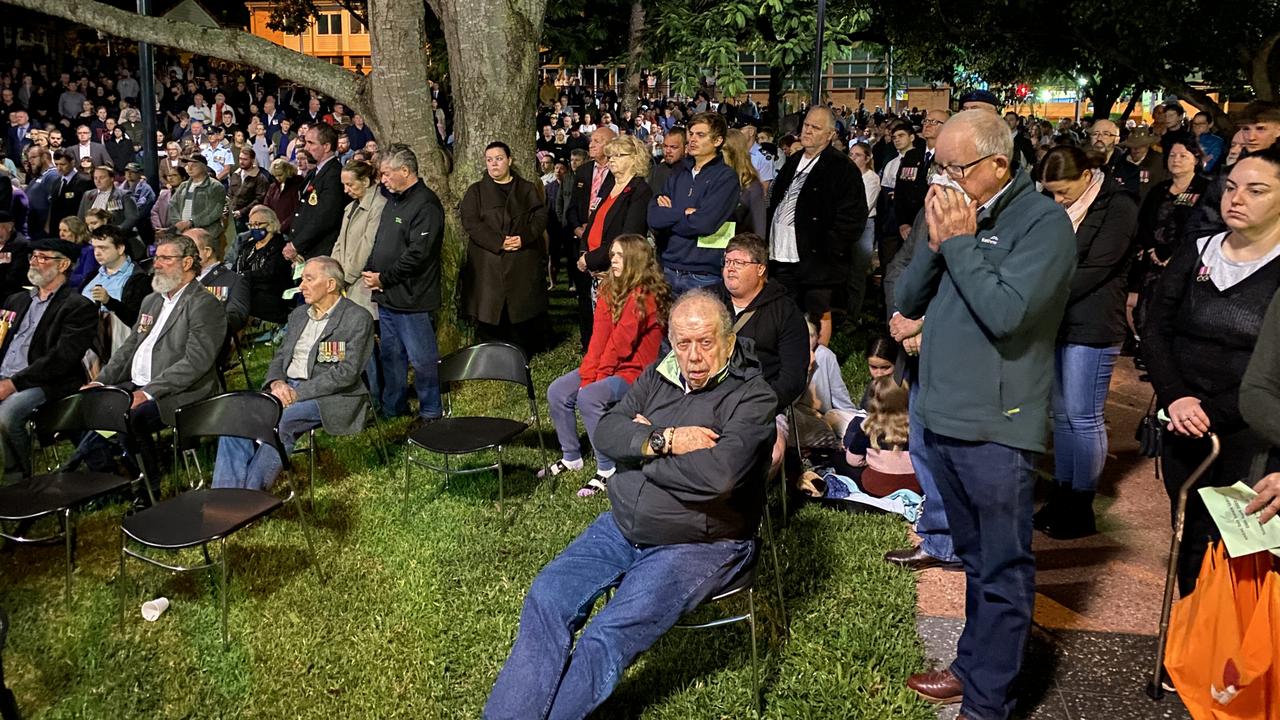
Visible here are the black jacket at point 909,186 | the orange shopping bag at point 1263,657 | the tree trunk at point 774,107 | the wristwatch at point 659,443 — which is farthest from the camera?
the tree trunk at point 774,107

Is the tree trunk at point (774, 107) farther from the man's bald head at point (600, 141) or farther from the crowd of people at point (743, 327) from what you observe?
the man's bald head at point (600, 141)

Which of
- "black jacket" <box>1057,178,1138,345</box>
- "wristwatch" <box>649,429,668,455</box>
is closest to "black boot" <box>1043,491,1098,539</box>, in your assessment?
"black jacket" <box>1057,178,1138,345</box>

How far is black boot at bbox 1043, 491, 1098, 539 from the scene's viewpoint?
5.00 meters

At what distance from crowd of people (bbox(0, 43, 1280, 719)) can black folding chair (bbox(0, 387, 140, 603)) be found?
270 mm

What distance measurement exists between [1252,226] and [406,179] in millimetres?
5375

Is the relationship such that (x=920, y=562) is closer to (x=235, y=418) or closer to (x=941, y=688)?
(x=941, y=688)

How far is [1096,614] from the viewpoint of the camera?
426 cm

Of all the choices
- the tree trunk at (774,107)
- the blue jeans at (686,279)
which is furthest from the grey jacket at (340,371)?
the tree trunk at (774,107)

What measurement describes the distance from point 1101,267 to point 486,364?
3.37 metres

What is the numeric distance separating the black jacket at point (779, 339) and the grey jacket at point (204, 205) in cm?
757

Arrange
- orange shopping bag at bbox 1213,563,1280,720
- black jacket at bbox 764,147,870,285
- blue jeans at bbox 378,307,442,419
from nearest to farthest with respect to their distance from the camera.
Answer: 1. orange shopping bag at bbox 1213,563,1280,720
2. black jacket at bbox 764,147,870,285
3. blue jeans at bbox 378,307,442,419

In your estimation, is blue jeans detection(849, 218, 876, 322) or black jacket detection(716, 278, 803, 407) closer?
black jacket detection(716, 278, 803, 407)

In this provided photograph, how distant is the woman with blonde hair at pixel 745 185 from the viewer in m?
7.14

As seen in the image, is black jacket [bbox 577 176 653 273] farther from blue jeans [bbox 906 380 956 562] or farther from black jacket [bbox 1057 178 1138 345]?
black jacket [bbox 1057 178 1138 345]
